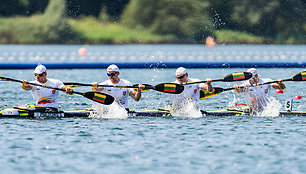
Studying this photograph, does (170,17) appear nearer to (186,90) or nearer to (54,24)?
(54,24)

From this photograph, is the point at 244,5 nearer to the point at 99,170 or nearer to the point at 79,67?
the point at 79,67

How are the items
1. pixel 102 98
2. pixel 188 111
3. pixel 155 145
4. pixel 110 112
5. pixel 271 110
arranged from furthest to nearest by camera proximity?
pixel 271 110
pixel 188 111
pixel 110 112
pixel 102 98
pixel 155 145

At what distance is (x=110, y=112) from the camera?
56.6ft

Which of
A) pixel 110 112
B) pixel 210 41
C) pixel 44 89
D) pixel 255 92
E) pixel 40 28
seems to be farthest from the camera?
pixel 210 41

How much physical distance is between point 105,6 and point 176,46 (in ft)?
29.9

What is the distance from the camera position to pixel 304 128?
15.4 metres

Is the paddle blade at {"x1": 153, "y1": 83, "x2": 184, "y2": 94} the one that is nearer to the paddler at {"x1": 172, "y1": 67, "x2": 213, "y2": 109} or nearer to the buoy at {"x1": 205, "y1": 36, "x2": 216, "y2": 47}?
the paddler at {"x1": 172, "y1": 67, "x2": 213, "y2": 109}

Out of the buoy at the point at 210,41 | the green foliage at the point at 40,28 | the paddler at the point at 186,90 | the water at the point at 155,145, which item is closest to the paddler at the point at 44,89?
the water at the point at 155,145

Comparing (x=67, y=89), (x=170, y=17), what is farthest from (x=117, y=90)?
(x=170, y=17)

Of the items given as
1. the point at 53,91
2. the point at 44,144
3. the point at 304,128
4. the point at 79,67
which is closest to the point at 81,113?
the point at 53,91

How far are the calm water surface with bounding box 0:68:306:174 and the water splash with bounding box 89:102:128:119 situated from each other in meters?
0.49

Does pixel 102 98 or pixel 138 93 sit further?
pixel 138 93

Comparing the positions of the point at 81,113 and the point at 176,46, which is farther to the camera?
the point at 176,46

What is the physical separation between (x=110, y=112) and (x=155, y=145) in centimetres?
434
